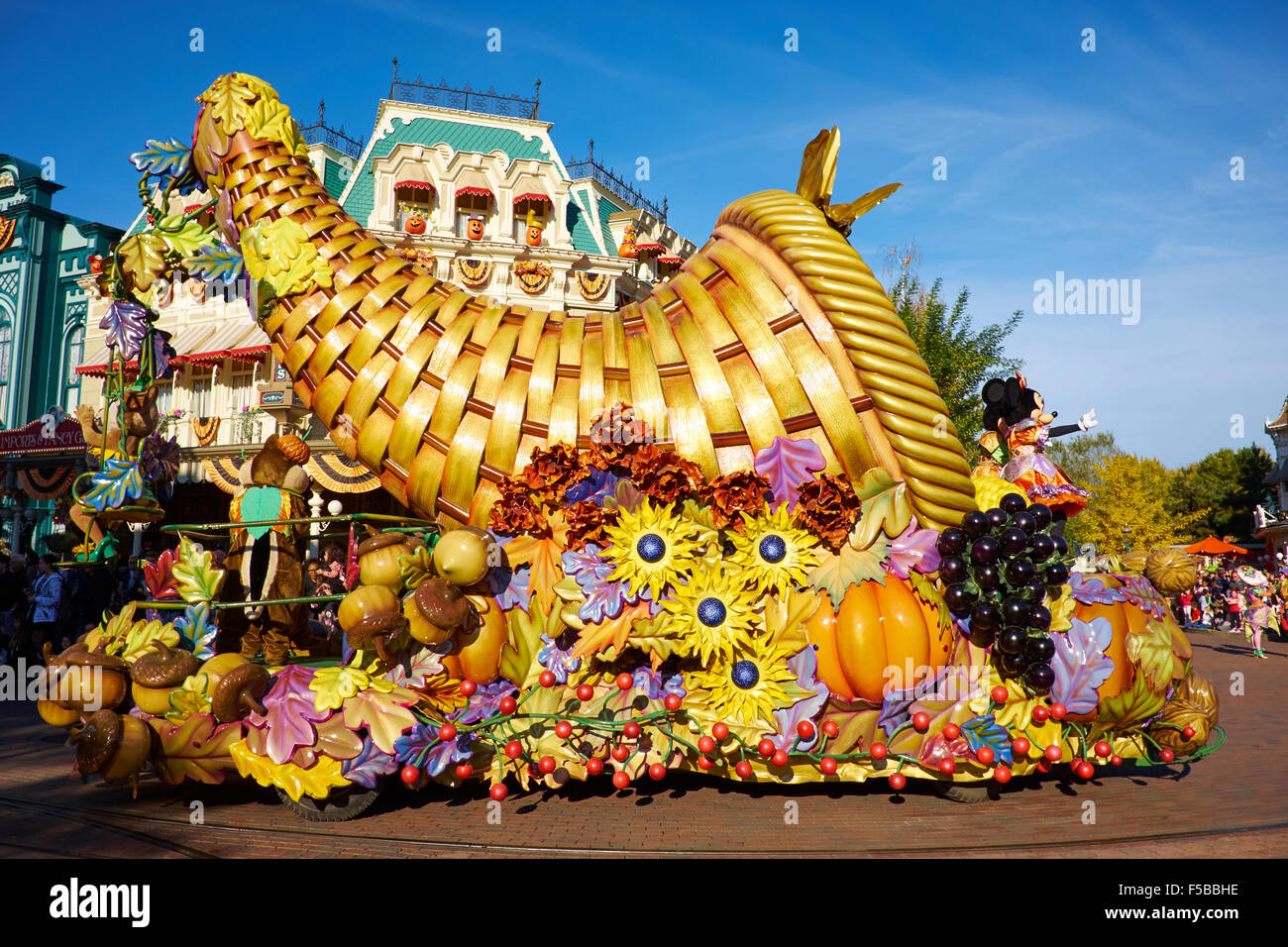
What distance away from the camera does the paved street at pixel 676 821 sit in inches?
158

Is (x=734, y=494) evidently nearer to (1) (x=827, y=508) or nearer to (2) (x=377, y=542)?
(1) (x=827, y=508)

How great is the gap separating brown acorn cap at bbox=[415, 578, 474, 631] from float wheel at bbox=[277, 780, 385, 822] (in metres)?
0.95

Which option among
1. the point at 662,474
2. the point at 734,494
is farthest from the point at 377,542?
the point at 734,494

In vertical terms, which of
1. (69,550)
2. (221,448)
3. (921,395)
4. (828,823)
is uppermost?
(221,448)

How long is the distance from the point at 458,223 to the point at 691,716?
69.1 feet

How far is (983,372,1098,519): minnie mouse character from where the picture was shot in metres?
5.69

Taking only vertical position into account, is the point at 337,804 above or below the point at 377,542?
below

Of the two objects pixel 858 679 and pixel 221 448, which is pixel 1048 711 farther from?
pixel 221 448

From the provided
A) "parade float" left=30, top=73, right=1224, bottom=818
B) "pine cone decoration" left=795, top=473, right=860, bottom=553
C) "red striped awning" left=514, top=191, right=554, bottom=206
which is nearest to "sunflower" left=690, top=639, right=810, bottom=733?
"parade float" left=30, top=73, right=1224, bottom=818

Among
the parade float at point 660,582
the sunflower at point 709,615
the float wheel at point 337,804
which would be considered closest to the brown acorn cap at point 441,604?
the parade float at point 660,582

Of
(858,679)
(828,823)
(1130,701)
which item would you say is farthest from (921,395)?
(828,823)

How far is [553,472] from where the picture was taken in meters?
4.75

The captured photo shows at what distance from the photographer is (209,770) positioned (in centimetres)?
446

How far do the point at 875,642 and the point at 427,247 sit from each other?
64.2ft
